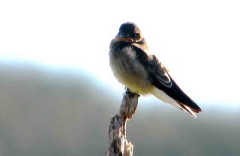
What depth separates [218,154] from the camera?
33.3m

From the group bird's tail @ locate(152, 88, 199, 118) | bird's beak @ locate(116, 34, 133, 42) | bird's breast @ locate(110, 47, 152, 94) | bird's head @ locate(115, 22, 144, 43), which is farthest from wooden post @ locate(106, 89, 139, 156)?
bird's head @ locate(115, 22, 144, 43)

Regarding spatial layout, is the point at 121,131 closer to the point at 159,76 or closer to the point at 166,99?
the point at 166,99

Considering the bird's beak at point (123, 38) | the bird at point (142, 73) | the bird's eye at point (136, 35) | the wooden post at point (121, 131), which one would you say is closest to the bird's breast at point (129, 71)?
the bird at point (142, 73)

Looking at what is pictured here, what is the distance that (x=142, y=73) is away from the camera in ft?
46.0

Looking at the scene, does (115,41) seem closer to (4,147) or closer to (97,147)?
(4,147)

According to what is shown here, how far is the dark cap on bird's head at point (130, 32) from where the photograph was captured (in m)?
14.7

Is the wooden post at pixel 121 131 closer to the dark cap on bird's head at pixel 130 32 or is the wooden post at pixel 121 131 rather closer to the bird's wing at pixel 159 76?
the bird's wing at pixel 159 76

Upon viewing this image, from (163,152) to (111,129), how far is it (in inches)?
859

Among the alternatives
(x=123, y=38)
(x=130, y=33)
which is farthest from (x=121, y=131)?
(x=130, y=33)

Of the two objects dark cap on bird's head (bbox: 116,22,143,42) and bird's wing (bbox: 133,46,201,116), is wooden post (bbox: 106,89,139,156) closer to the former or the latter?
bird's wing (bbox: 133,46,201,116)

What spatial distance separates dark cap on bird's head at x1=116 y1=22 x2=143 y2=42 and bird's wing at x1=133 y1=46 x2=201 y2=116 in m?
0.38

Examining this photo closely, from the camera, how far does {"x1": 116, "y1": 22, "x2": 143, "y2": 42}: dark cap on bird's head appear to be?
1466 centimetres

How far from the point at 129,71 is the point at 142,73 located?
0.17 metres

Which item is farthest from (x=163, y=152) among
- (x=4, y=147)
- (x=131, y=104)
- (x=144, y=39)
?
(x=131, y=104)
